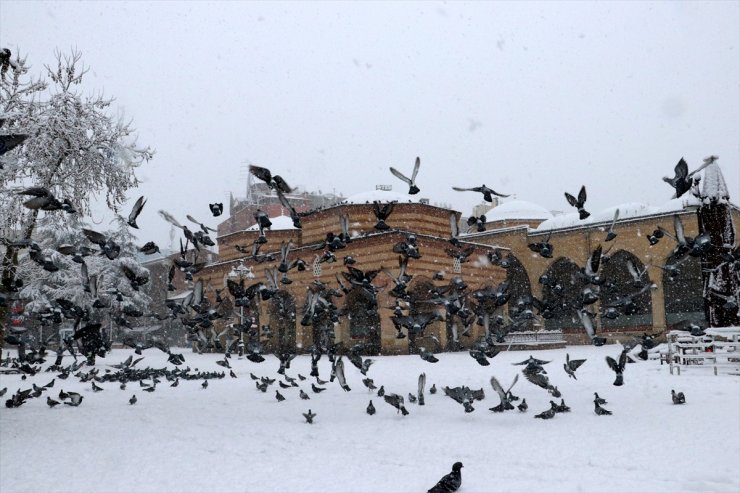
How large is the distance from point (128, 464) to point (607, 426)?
7578 millimetres

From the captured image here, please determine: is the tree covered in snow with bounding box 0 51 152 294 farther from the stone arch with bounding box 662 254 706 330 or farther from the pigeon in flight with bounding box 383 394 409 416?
the stone arch with bounding box 662 254 706 330

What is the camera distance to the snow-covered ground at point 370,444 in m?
7.19

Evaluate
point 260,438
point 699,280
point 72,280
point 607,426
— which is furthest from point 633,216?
point 72,280

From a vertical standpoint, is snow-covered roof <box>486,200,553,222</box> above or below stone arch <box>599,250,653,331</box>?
above

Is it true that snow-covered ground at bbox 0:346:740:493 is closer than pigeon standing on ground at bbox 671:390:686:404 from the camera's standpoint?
Yes

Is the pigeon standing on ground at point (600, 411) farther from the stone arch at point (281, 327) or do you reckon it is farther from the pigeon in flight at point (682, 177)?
the stone arch at point (281, 327)

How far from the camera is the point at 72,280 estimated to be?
139 ft

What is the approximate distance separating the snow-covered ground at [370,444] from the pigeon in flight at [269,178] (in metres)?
3.90

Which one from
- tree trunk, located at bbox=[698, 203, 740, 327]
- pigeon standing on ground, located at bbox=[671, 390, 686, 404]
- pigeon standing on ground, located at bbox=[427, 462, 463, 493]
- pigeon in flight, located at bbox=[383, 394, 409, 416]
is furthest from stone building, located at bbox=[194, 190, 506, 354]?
pigeon standing on ground, located at bbox=[427, 462, 463, 493]

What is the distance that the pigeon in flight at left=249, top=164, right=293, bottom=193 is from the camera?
803 cm

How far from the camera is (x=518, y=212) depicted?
48.1m

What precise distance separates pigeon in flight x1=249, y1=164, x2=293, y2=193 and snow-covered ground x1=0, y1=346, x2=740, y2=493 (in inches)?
154

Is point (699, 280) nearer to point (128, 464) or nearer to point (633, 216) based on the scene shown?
point (633, 216)

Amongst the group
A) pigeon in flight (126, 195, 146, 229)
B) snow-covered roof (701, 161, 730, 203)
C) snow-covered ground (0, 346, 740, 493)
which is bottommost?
snow-covered ground (0, 346, 740, 493)
